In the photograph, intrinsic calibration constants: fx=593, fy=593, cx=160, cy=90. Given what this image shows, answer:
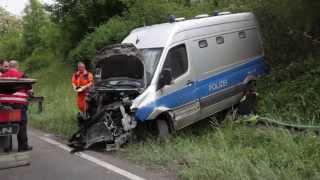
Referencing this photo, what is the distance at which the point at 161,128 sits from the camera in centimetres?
1153

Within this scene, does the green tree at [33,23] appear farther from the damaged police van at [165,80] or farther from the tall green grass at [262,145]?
the tall green grass at [262,145]

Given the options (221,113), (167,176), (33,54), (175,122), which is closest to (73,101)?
(221,113)

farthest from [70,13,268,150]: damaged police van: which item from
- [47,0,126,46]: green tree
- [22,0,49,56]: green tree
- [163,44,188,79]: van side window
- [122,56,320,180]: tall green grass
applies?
[22,0,49,56]: green tree

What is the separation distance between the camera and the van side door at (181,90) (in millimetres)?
11719

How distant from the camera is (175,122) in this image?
11781mm

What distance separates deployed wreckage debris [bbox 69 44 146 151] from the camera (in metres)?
11.3

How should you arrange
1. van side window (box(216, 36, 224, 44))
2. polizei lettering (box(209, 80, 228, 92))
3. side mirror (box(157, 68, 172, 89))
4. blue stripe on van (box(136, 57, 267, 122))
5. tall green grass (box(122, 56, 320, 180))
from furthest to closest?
1. van side window (box(216, 36, 224, 44))
2. polizei lettering (box(209, 80, 228, 92))
3. side mirror (box(157, 68, 172, 89))
4. blue stripe on van (box(136, 57, 267, 122))
5. tall green grass (box(122, 56, 320, 180))

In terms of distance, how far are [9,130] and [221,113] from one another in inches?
261

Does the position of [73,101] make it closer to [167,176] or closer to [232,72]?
[232,72]

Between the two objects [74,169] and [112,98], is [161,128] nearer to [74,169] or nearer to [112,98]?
[112,98]

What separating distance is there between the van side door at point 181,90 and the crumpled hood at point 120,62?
561 mm

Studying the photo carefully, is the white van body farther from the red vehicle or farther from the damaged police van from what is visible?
the red vehicle

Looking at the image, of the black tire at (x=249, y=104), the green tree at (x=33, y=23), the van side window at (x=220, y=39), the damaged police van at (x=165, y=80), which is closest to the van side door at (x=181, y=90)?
the damaged police van at (x=165, y=80)

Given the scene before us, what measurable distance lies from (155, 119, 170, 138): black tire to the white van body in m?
0.13
